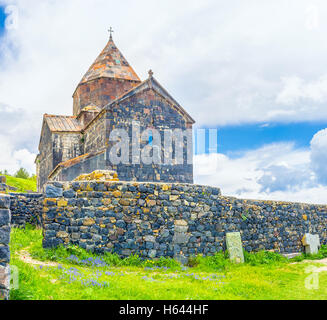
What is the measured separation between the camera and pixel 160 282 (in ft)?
23.0

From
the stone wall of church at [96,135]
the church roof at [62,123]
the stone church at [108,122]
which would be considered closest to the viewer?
the stone church at [108,122]

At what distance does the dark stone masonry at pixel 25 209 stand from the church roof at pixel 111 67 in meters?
9.83

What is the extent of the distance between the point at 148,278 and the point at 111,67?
1594 centimetres

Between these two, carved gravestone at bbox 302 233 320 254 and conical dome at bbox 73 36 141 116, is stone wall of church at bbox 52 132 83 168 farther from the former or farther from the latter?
carved gravestone at bbox 302 233 320 254

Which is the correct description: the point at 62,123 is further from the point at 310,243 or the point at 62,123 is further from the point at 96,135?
the point at 310,243

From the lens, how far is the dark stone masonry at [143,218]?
853 centimetres

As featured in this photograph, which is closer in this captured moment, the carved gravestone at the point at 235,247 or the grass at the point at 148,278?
the grass at the point at 148,278

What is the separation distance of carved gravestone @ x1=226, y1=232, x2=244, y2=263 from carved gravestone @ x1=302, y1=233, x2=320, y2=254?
3.88 meters

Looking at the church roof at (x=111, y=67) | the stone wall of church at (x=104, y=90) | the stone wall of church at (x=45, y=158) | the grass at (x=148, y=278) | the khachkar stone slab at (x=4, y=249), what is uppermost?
the church roof at (x=111, y=67)

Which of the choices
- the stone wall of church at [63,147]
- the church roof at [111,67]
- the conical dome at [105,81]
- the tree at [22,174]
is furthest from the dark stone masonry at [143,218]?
the tree at [22,174]

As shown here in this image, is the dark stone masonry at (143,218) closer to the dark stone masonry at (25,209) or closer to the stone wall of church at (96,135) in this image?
the dark stone masonry at (25,209)

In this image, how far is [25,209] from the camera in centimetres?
1255

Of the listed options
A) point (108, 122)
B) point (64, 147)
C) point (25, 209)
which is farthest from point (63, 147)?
point (25, 209)
